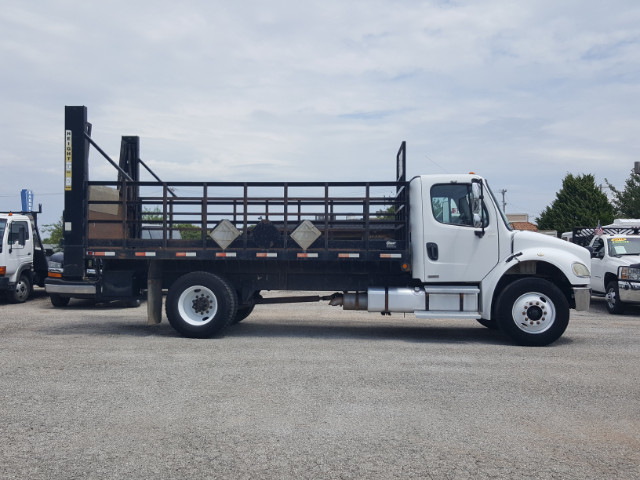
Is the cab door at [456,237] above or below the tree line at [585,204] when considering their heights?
below

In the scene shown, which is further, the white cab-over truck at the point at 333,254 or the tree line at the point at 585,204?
the tree line at the point at 585,204

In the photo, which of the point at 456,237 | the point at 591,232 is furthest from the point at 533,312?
the point at 591,232

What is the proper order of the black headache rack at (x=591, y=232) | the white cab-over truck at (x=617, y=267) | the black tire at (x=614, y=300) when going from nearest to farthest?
1. the white cab-over truck at (x=617, y=267)
2. the black tire at (x=614, y=300)
3. the black headache rack at (x=591, y=232)

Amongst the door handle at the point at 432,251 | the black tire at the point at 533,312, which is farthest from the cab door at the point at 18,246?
the black tire at the point at 533,312

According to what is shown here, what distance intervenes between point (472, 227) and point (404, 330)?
2601mm

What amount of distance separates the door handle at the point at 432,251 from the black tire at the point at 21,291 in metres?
11.0

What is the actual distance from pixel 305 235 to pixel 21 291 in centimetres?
970

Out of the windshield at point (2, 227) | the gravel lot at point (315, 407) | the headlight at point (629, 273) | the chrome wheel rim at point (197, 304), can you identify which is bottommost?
the gravel lot at point (315, 407)

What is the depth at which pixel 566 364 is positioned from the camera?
839 centimetres

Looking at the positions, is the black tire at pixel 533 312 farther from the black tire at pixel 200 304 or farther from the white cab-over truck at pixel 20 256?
the white cab-over truck at pixel 20 256

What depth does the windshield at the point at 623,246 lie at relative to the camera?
16391 mm

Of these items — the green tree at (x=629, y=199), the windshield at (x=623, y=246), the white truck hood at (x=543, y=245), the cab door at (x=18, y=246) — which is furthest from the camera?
the green tree at (x=629, y=199)

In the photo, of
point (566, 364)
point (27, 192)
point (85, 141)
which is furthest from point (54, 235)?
point (566, 364)

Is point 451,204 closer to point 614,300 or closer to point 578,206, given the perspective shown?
point 614,300
